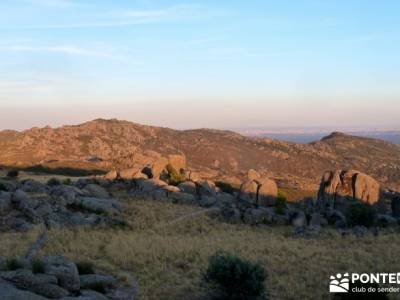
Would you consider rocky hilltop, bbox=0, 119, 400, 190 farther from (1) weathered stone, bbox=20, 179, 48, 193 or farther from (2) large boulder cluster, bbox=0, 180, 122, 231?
(2) large boulder cluster, bbox=0, 180, 122, 231

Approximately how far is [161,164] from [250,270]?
4761 cm

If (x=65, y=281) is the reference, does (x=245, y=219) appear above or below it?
below

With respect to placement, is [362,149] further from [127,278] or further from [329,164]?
[127,278]

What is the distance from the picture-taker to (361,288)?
1588cm

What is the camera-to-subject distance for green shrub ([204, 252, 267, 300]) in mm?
16312

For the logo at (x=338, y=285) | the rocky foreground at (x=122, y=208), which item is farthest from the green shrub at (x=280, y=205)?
the logo at (x=338, y=285)

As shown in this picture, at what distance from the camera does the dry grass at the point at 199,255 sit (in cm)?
1864

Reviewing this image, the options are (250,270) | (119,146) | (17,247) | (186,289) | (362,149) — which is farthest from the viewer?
(362,149)

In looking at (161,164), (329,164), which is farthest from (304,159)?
(161,164)

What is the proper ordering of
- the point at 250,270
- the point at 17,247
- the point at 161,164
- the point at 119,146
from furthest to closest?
1. the point at 119,146
2. the point at 161,164
3. the point at 17,247
4. the point at 250,270

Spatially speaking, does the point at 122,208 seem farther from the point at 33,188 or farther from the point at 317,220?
the point at 317,220

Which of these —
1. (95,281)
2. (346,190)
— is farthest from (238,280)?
(346,190)

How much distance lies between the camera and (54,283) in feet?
47.8

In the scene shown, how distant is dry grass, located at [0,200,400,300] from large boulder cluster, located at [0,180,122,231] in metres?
2.76
